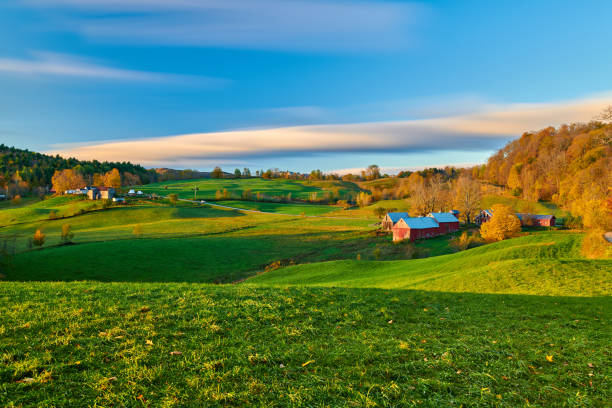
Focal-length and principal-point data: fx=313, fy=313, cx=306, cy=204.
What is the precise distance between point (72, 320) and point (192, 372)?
543 cm

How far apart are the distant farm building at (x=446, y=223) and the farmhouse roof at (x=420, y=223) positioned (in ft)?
6.39

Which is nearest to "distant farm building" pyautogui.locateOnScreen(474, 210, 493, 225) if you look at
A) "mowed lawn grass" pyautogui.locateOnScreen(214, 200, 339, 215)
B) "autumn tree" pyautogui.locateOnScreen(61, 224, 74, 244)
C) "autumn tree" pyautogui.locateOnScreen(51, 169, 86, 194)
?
"mowed lawn grass" pyautogui.locateOnScreen(214, 200, 339, 215)

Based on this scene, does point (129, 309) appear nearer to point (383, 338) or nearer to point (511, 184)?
point (383, 338)

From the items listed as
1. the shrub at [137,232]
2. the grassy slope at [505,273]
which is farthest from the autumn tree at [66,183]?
the grassy slope at [505,273]

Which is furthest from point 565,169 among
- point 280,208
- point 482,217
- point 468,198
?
point 280,208

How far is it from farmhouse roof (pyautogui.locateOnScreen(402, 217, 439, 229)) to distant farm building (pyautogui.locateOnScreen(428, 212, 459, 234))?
195 cm

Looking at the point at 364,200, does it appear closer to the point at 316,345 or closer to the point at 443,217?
the point at 443,217

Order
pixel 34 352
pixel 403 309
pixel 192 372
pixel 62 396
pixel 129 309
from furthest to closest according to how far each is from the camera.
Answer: pixel 403 309, pixel 129 309, pixel 34 352, pixel 192 372, pixel 62 396

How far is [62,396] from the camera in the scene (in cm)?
550

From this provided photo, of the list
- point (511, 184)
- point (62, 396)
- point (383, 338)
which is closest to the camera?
point (62, 396)

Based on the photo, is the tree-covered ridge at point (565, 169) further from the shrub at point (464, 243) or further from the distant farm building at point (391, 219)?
the distant farm building at point (391, 219)

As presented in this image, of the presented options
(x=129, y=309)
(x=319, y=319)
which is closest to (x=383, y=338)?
(x=319, y=319)

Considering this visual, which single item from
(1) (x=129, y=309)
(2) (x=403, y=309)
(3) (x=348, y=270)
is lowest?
(3) (x=348, y=270)

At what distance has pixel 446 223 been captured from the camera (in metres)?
81.6
